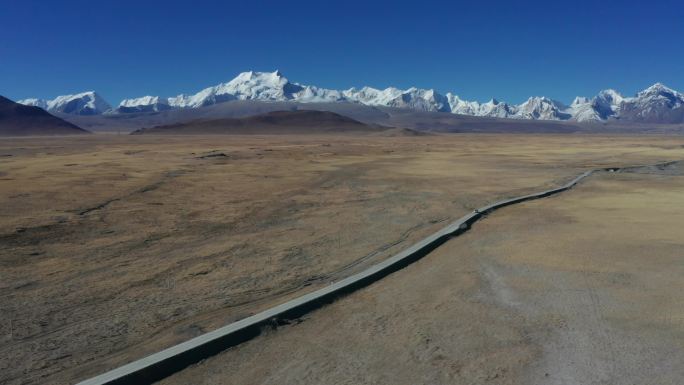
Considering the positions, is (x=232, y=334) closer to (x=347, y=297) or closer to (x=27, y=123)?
(x=347, y=297)

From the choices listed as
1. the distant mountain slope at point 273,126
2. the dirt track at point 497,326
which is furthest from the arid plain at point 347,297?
the distant mountain slope at point 273,126

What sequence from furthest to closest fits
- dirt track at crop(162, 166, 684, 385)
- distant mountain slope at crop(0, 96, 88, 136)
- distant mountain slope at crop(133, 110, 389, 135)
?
distant mountain slope at crop(0, 96, 88, 136) < distant mountain slope at crop(133, 110, 389, 135) < dirt track at crop(162, 166, 684, 385)

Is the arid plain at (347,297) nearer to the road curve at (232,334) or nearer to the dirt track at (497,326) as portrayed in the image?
the dirt track at (497,326)

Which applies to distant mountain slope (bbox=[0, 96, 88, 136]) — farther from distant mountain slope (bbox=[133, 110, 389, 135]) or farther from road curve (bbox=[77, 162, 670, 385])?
road curve (bbox=[77, 162, 670, 385])

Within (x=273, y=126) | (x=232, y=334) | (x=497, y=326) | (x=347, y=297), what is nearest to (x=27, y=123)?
(x=273, y=126)

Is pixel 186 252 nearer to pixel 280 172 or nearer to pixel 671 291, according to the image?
pixel 671 291

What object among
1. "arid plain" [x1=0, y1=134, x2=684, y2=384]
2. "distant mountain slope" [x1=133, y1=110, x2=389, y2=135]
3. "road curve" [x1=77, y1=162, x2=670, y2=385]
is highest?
"road curve" [x1=77, y1=162, x2=670, y2=385]

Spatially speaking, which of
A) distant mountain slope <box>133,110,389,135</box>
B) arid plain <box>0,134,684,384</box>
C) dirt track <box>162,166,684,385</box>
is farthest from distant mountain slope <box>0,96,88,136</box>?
dirt track <box>162,166,684,385</box>
